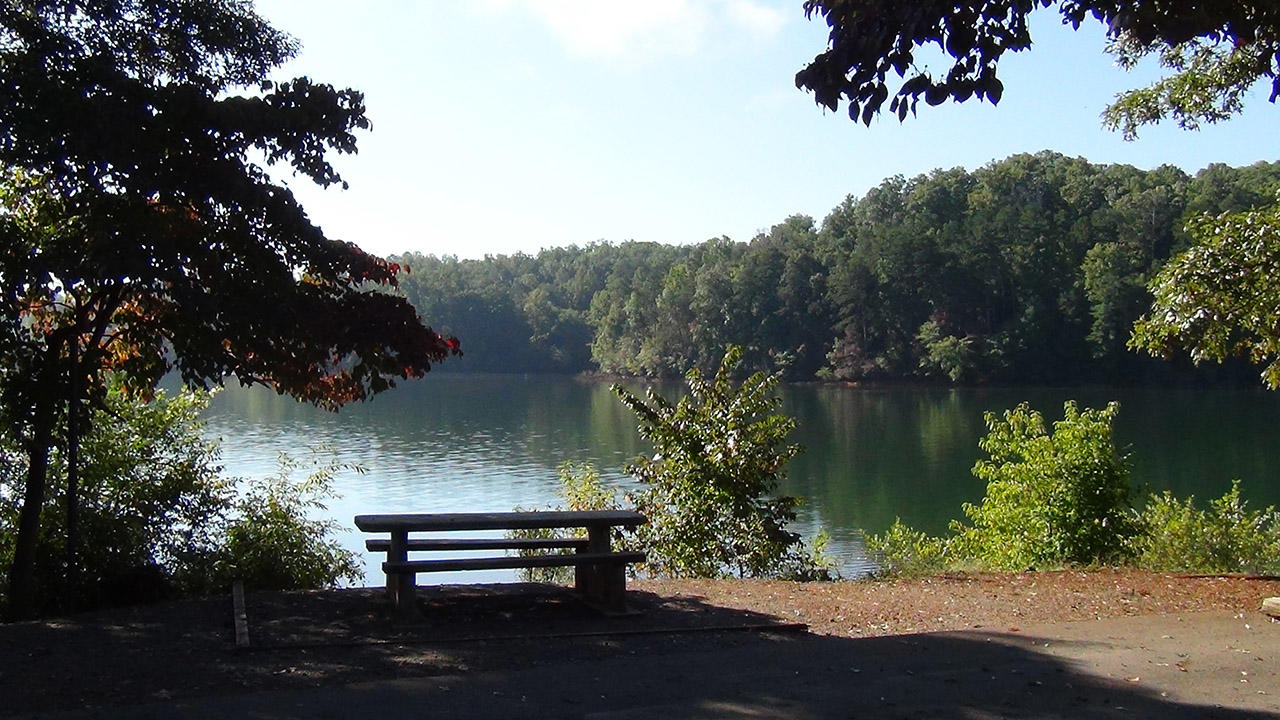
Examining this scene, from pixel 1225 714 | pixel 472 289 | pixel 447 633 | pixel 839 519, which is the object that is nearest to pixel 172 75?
pixel 447 633

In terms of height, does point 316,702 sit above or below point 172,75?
below

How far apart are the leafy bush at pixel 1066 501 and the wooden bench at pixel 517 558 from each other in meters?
5.64

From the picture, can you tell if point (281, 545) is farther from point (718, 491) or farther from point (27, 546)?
point (718, 491)

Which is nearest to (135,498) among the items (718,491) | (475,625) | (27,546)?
(27,546)

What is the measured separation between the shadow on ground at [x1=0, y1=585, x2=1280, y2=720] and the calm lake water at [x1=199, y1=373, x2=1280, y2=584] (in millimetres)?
4675

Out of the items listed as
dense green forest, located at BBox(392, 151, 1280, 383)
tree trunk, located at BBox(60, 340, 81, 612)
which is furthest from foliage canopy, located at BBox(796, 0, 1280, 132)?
dense green forest, located at BBox(392, 151, 1280, 383)

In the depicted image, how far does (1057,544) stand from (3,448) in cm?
996

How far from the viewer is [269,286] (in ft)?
25.9

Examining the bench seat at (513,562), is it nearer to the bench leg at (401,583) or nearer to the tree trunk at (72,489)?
the bench leg at (401,583)

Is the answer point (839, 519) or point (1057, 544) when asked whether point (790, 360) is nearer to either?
point (839, 519)

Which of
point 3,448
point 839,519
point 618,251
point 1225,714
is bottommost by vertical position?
point 839,519

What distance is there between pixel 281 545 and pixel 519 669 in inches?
201

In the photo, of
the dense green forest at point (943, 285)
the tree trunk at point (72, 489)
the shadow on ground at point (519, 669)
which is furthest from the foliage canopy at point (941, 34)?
the dense green forest at point (943, 285)

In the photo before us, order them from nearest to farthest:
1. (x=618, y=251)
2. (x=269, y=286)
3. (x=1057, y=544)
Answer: (x=269, y=286)
(x=1057, y=544)
(x=618, y=251)
